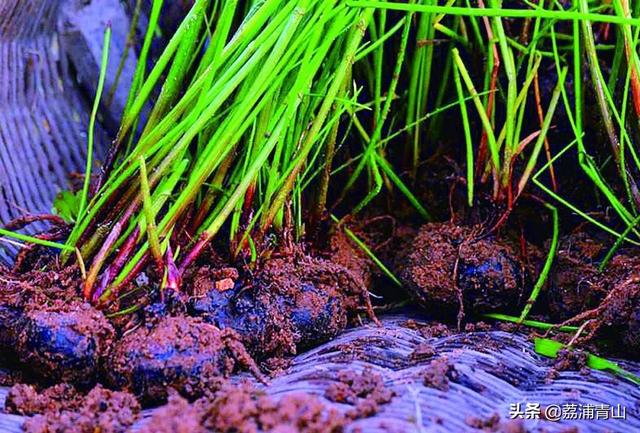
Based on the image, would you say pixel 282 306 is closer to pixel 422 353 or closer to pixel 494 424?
pixel 422 353

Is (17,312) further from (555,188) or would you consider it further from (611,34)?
(611,34)

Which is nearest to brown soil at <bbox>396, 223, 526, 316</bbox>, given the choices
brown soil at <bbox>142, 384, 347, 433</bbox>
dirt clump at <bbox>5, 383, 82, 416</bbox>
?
brown soil at <bbox>142, 384, 347, 433</bbox>

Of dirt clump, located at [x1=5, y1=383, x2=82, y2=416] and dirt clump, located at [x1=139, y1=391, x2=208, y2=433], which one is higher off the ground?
dirt clump, located at [x1=139, y1=391, x2=208, y2=433]

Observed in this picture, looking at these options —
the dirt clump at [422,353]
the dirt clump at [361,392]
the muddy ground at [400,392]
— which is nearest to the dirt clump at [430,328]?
the muddy ground at [400,392]

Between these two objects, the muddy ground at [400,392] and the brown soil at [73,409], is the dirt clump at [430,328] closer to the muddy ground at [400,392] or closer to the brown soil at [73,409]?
the muddy ground at [400,392]

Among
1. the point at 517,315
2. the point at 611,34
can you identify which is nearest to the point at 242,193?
the point at 517,315

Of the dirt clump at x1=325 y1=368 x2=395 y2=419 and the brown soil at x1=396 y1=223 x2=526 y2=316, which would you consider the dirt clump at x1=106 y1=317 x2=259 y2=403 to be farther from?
the brown soil at x1=396 y1=223 x2=526 y2=316

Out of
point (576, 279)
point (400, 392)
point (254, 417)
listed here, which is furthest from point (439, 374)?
point (576, 279)
